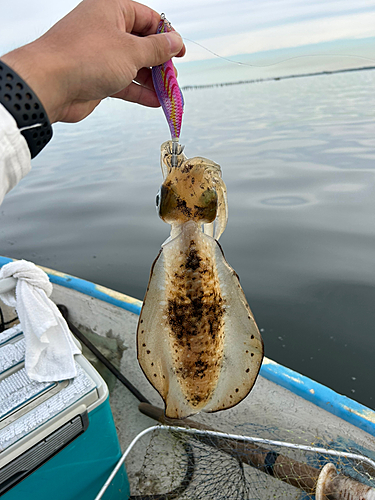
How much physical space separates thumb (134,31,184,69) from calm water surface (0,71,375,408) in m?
3.79

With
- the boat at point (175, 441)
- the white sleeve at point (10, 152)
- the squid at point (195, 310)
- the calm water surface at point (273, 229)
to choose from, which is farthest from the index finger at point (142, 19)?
the calm water surface at point (273, 229)

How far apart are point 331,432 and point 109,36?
2801mm

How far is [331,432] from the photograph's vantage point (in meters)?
2.37

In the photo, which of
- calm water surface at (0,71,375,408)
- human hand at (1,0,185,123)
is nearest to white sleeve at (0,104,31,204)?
human hand at (1,0,185,123)

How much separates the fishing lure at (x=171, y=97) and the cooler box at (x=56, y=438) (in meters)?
1.71

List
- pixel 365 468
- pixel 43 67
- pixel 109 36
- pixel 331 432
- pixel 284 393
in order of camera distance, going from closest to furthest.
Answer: pixel 43 67 < pixel 109 36 < pixel 365 468 < pixel 331 432 < pixel 284 393

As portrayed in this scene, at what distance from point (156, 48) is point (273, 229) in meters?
5.78

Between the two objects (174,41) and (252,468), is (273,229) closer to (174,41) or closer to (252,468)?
(252,468)

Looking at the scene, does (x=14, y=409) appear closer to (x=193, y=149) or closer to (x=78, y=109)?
(x=78, y=109)

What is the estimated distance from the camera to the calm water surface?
441 cm

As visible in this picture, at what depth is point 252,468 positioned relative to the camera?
100 inches

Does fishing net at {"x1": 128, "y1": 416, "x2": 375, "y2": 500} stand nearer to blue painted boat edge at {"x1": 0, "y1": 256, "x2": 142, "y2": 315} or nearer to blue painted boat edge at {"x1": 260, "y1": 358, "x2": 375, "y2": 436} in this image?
blue painted boat edge at {"x1": 260, "y1": 358, "x2": 375, "y2": 436}

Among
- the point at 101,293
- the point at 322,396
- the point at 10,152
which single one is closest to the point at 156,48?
the point at 10,152

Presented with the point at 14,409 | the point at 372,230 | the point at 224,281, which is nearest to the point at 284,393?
the point at 224,281
